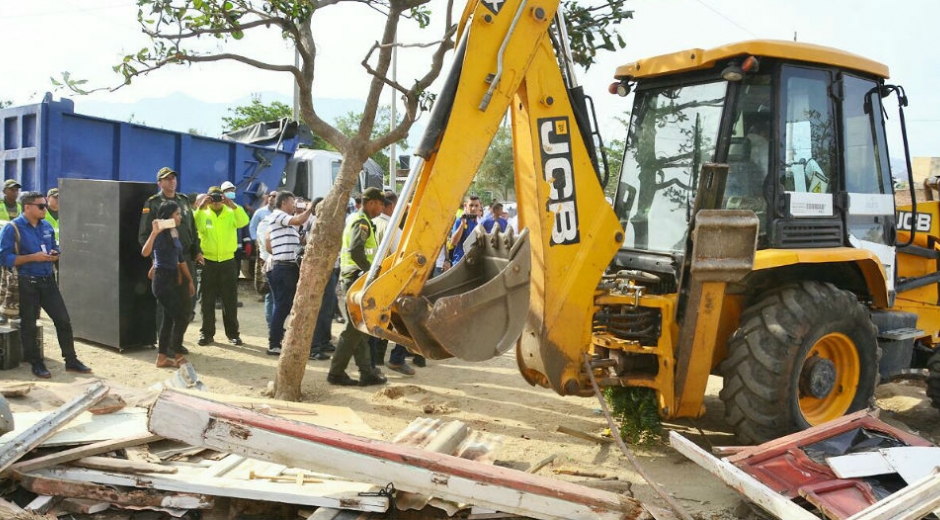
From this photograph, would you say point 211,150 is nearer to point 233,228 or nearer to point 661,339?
point 233,228

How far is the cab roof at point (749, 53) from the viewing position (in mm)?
4863

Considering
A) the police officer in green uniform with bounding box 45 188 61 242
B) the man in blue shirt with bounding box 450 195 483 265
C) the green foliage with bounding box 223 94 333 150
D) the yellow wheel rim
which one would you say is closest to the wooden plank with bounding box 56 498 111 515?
the yellow wheel rim

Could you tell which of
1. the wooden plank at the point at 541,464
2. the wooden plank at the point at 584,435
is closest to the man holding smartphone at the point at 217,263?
the wooden plank at the point at 584,435

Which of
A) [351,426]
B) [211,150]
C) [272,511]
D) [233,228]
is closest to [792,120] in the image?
[351,426]

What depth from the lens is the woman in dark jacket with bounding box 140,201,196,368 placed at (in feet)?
25.2

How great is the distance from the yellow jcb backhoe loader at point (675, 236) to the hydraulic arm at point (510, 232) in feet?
0.04

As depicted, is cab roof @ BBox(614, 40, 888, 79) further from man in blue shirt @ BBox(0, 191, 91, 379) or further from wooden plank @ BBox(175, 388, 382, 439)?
man in blue shirt @ BBox(0, 191, 91, 379)

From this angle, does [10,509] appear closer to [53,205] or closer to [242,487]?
[242,487]

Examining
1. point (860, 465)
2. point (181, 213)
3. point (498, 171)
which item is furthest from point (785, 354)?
point (498, 171)

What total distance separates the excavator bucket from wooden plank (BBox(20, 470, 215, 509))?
4.72 ft

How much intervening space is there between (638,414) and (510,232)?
70.1 inches

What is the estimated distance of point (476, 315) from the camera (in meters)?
4.14

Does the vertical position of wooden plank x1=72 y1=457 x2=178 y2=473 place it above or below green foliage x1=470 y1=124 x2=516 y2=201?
below

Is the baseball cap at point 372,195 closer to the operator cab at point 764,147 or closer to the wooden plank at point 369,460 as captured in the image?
the operator cab at point 764,147
